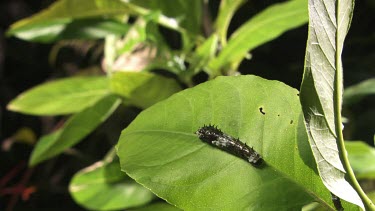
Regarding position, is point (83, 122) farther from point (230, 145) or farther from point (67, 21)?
point (230, 145)

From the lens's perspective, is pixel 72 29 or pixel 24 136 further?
pixel 24 136

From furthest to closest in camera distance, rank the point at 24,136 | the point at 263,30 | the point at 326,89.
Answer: the point at 24,136, the point at 263,30, the point at 326,89

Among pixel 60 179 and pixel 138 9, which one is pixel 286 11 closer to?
pixel 138 9

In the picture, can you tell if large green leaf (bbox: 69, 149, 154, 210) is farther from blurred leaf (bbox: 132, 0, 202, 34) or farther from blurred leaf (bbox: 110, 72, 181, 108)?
blurred leaf (bbox: 132, 0, 202, 34)

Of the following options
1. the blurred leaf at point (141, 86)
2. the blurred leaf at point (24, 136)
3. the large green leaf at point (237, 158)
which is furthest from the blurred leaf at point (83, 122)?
the blurred leaf at point (24, 136)

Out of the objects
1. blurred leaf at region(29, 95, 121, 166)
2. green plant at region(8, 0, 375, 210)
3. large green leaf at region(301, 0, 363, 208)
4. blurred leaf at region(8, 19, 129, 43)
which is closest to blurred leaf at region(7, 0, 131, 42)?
blurred leaf at region(8, 19, 129, 43)

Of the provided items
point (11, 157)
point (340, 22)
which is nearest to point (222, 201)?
point (340, 22)

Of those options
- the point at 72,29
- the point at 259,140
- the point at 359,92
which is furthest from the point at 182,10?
the point at 259,140
